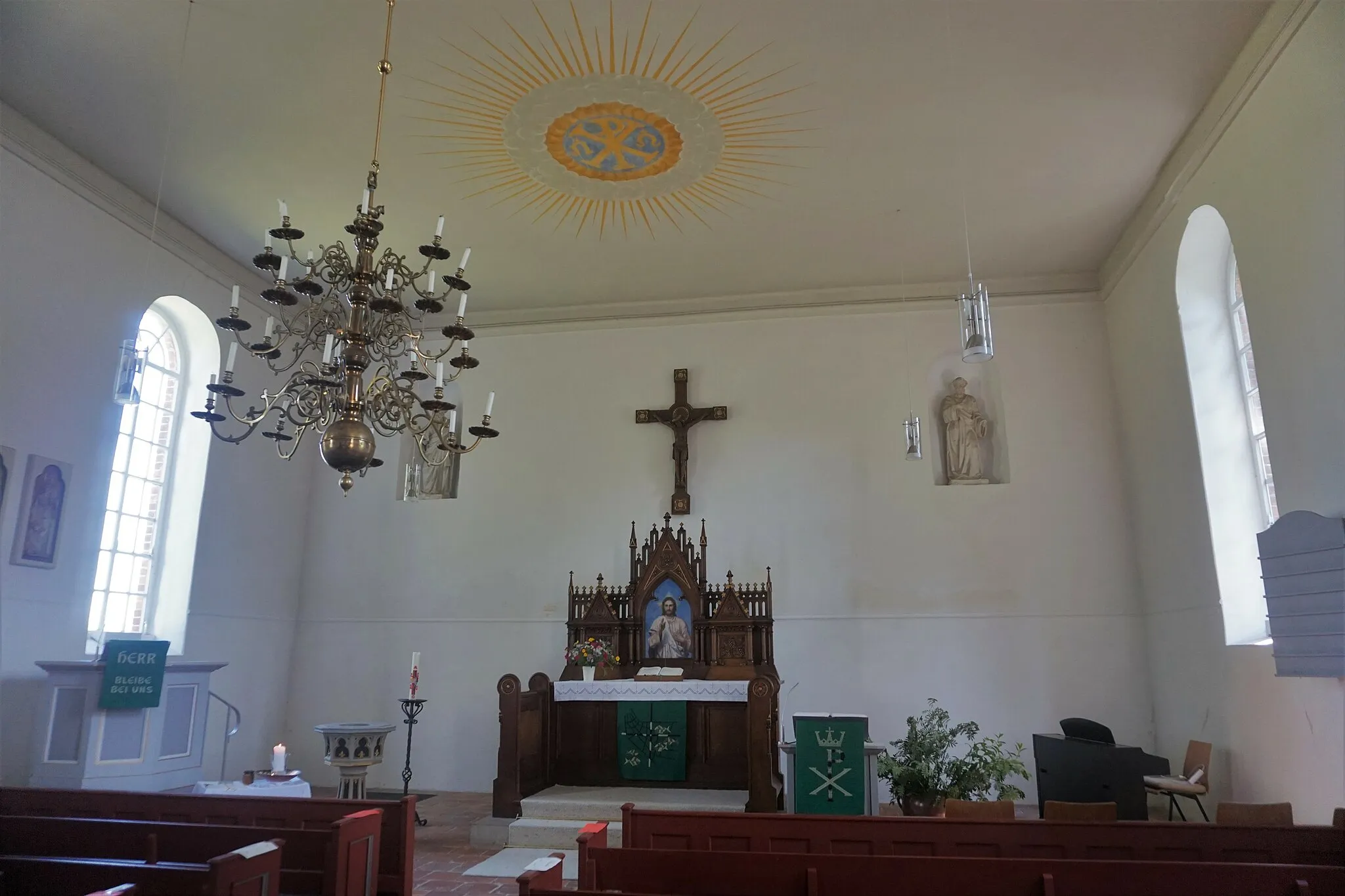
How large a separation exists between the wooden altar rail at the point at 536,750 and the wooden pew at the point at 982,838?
2.52m

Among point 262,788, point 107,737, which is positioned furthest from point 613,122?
point 107,737

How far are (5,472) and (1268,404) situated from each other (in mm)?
8895

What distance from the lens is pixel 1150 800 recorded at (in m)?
7.09

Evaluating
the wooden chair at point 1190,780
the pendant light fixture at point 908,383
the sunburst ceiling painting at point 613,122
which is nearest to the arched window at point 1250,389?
the wooden chair at point 1190,780

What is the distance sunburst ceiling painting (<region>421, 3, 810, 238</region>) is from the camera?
5648 mm

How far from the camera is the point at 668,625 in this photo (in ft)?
27.2

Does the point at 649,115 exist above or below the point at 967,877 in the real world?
above

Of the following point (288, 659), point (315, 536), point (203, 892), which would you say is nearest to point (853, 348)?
point (315, 536)

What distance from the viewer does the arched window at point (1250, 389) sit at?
21.0 ft

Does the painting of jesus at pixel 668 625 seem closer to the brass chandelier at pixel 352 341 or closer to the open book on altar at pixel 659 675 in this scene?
the open book on altar at pixel 659 675

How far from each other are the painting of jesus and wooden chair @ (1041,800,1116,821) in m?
4.03

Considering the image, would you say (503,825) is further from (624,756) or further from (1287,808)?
(1287,808)

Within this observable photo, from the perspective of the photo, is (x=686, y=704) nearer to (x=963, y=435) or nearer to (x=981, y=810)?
(x=981, y=810)

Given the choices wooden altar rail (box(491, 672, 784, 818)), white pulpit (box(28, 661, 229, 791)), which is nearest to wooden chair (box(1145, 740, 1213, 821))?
wooden altar rail (box(491, 672, 784, 818))
